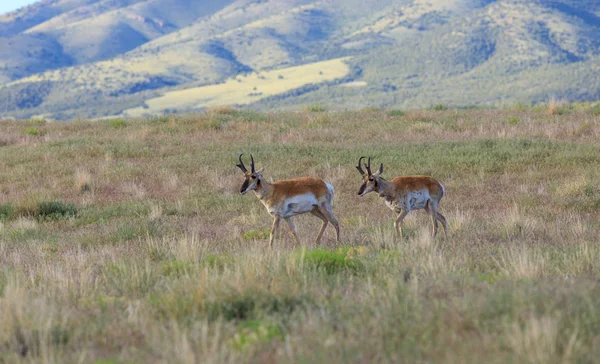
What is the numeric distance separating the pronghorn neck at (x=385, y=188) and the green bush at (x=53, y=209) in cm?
698

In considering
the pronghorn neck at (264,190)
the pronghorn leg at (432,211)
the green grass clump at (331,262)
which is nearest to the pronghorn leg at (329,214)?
the pronghorn neck at (264,190)

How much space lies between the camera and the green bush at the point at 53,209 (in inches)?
612

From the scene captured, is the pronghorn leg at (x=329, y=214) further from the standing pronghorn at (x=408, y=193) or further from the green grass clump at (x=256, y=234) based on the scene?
the green grass clump at (x=256, y=234)

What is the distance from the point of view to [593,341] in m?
5.11

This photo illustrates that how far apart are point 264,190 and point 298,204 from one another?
0.54 m

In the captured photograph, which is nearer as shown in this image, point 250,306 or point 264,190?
point 250,306

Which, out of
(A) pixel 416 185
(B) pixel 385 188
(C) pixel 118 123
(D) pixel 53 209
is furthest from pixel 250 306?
(C) pixel 118 123

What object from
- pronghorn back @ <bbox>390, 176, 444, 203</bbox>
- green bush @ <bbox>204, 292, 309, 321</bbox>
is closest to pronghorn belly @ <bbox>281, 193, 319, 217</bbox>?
pronghorn back @ <bbox>390, 176, 444, 203</bbox>

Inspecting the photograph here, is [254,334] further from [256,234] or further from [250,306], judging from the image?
[256,234]

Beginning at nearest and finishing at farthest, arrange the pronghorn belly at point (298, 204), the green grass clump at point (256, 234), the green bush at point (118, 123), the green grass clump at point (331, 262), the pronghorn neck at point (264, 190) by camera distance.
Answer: the green grass clump at point (331, 262), the pronghorn neck at point (264, 190), the pronghorn belly at point (298, 204), the green grass clump at point (256, 234), the green bush at point (118, 123)

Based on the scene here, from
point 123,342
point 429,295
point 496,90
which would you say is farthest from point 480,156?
point 496,90

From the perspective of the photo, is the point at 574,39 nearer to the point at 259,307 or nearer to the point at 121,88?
the point at 121,88

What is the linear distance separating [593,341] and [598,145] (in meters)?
16.3

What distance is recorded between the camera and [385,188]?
11680mm
